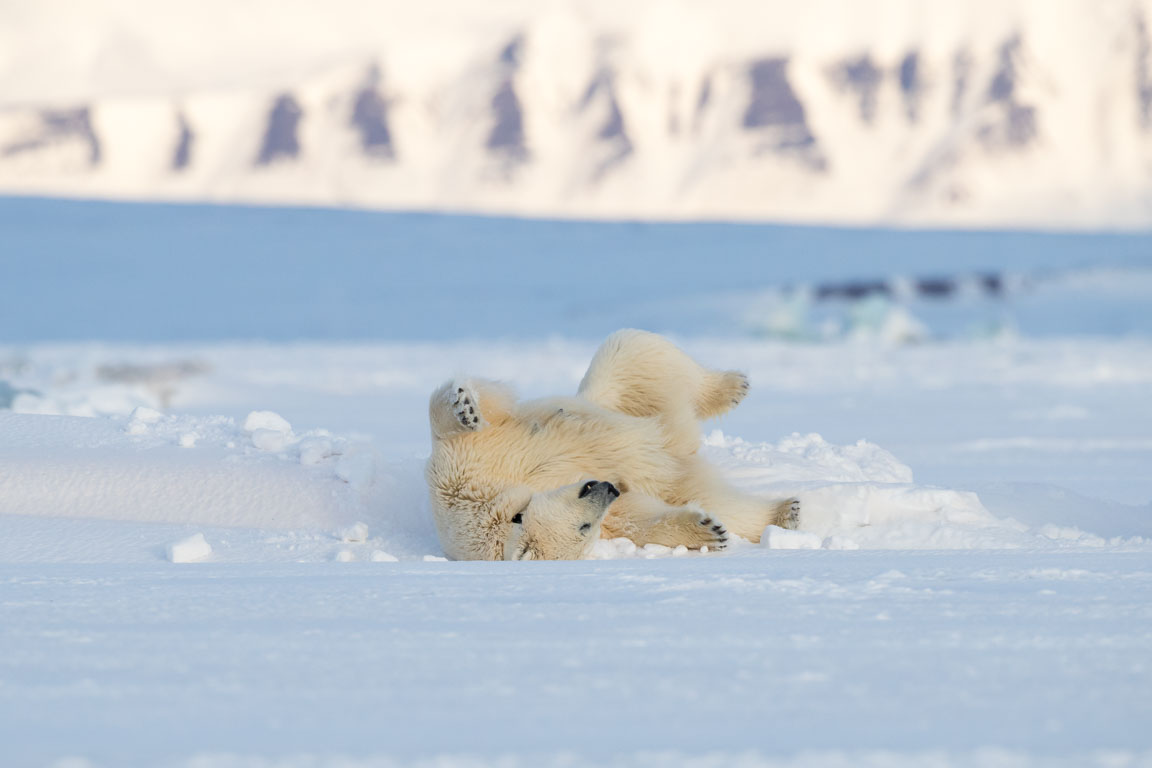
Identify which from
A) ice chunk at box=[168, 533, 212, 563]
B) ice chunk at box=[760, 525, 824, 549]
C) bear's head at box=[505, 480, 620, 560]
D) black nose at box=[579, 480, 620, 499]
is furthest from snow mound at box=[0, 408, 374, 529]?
ice chunk at box=[760, 525, 824, 549]

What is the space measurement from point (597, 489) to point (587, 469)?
315 millimetres

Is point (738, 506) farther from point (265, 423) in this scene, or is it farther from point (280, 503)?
point (265, 423)

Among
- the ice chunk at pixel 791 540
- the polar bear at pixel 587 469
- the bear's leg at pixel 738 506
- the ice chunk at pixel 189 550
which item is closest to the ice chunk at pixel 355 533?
the polar bear at pixel 587 469

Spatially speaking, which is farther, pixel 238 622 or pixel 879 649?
pixel 238 622

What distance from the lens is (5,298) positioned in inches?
982

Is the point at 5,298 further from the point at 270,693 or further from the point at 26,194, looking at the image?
the point at 270,693

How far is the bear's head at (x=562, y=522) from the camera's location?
101 inches

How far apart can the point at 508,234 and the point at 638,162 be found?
12.1 metres

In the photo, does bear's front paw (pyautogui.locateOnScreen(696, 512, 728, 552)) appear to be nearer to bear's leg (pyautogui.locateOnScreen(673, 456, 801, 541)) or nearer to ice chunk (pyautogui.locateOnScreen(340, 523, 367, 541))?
bear's leg (pyautogui.locateOnScreen(673, 456, 801, 541))

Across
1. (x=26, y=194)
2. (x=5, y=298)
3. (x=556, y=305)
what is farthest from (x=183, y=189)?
(x=556, y=305)

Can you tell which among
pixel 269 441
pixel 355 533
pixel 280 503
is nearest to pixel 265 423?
pixel 269 441

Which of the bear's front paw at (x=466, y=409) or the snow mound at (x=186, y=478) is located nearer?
the bear's front paw at (x=466, y=409)

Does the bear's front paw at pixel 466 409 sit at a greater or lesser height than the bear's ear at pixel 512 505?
greater

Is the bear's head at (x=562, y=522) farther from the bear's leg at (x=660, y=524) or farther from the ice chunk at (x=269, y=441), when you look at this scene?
the ice chunk at (x=269, y=441)
